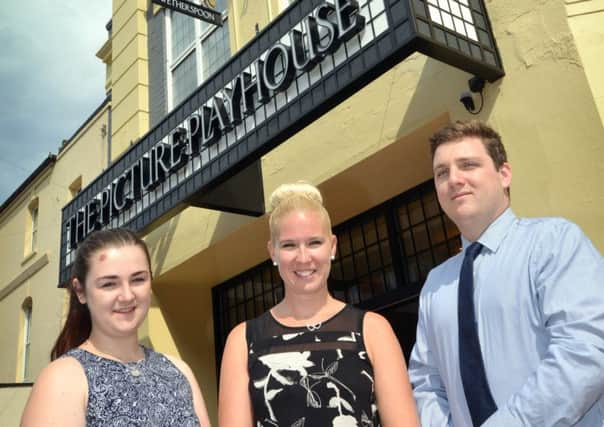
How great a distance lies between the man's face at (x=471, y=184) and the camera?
89.9 inches

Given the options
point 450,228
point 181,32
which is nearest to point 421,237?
point 450,228

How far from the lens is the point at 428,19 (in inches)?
170

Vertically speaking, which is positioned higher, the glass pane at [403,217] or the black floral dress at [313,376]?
the glass pane at [403,217]

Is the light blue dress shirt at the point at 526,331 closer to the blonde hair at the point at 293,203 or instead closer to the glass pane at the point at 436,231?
the blonde hair at the point at 293,203

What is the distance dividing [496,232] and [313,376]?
993mm

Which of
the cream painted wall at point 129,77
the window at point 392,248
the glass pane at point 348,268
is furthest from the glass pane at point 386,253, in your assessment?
the cream painted wall at point 129,77

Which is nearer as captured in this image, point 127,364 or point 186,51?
point 127,364

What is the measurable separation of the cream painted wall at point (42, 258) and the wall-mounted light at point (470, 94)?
907 centimetres

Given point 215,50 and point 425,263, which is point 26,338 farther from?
point 425,263

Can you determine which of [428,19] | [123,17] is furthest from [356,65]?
[123,17]

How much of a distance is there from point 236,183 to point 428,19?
3446mm

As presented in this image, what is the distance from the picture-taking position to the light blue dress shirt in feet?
5.91

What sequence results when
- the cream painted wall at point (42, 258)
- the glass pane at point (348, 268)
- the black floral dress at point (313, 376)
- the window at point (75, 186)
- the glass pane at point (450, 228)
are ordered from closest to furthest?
the black floral dress at point (313, 376) < the glass pane at point (450, 228) < the glass pane at point (348, 268) < the cream painted wall at point (42, 258) < the window at point (75, 186)

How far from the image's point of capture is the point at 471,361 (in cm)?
212
